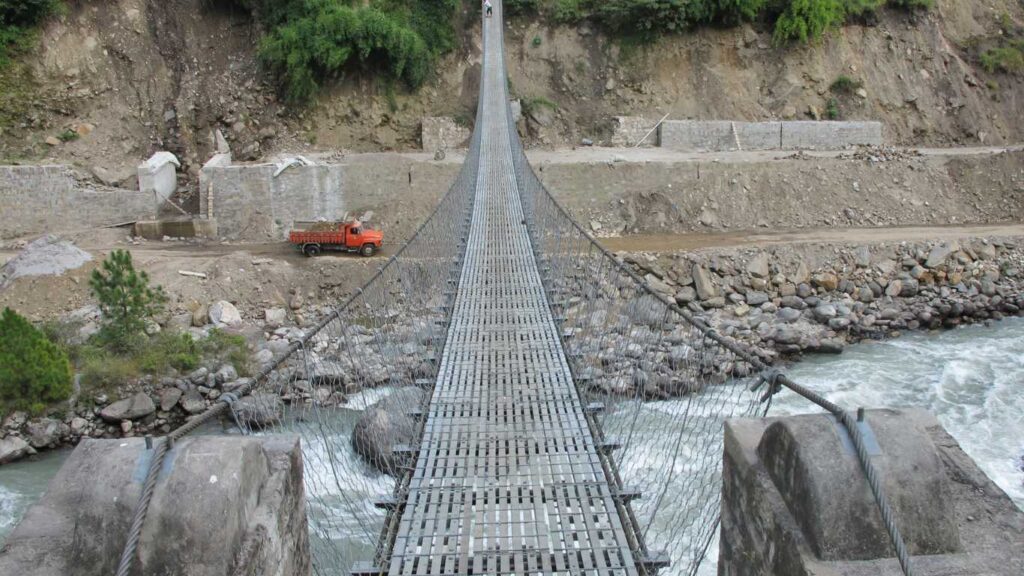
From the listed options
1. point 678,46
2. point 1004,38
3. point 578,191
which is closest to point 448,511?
point 578,191

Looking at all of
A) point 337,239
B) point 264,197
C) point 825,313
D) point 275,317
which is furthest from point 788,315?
point 264,197

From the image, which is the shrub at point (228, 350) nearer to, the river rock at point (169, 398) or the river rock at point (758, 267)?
the river rock at point (169, 398)

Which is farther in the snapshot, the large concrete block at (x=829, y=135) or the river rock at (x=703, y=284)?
the large concrete block at (x=829, y=135)

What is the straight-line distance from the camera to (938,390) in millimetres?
7219

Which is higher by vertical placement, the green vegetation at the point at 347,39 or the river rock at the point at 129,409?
the green vegetation at the point at 347,39

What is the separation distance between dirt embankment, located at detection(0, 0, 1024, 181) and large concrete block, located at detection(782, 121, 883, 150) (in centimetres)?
90

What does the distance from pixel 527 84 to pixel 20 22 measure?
9115 millimetres

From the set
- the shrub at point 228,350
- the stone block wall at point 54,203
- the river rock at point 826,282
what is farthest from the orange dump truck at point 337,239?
the river rock at point 826,282

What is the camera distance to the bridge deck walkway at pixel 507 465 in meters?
2.50

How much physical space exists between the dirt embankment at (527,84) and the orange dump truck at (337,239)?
3.73 metres

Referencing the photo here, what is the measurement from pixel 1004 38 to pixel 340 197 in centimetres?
1457

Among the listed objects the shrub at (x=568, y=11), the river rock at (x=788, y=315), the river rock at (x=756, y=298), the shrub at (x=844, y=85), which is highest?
the shrub at (x=568, y=11)

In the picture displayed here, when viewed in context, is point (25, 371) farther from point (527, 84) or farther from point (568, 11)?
point (568, 11)

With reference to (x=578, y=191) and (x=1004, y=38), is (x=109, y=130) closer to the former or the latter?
(x=578, y=191)
